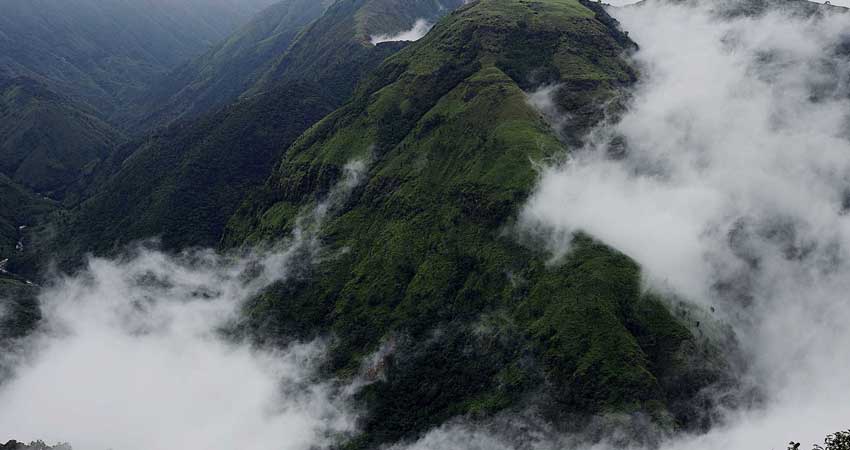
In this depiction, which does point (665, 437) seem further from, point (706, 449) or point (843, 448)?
point (843, 448)

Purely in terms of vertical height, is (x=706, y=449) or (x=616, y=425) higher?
(x=616, y=425)

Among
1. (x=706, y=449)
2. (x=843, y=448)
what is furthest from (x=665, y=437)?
(x=843, y=448)

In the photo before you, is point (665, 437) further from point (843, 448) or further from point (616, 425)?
point (843, 448)

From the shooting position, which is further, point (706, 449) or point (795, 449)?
point (706, 449)

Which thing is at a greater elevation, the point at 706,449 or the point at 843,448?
the point at 843,448

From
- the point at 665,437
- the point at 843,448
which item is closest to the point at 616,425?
the point at 665,437

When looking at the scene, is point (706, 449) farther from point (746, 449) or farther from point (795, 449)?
point (795, 449)

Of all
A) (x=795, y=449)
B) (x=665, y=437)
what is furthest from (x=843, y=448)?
(x=665, y=437)

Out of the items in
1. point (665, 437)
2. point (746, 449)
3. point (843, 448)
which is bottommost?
point (746, 449)
